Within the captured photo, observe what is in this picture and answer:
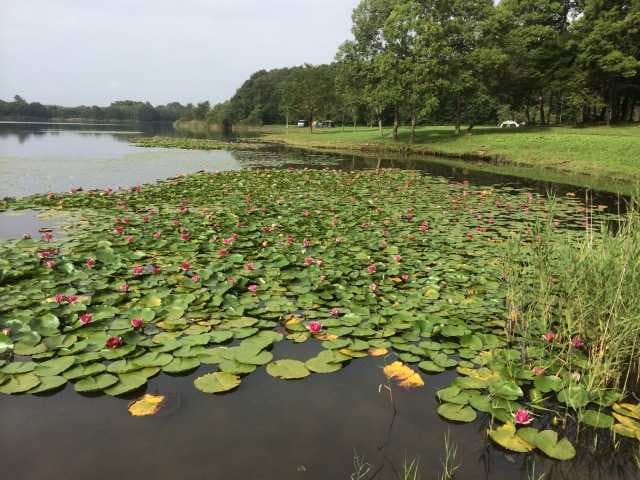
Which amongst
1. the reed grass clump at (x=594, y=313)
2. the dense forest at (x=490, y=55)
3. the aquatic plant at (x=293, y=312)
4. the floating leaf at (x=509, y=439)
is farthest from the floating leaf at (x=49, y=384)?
the dense forest at (x=490, y=55)

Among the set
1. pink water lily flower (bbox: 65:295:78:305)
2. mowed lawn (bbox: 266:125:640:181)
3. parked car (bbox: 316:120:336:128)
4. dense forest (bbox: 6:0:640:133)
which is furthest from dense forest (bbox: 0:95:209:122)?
pink water lily flower (bbox: 65:295:78:305)

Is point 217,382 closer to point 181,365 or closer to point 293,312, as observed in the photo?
point 181,365

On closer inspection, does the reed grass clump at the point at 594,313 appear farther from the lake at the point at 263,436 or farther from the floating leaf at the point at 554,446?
the lake at the point at 263,436

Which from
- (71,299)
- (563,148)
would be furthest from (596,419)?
(563,148)

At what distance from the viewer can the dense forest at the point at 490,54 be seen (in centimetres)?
3291

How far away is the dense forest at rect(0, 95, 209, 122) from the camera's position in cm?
12331

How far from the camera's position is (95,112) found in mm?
159000

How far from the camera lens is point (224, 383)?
12.0 feet

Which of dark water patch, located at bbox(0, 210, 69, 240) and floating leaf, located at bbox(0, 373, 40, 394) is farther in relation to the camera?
dark water patch, located at bbox(0, 210, 69, 240)

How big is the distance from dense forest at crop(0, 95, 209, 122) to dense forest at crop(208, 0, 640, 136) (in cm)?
9253

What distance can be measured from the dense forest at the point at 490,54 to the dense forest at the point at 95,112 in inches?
3643

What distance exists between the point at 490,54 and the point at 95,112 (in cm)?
16046

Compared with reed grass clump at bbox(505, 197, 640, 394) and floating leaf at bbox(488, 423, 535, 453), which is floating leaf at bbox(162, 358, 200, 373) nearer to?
floating leaf at bbox(488, 423, 535, 453)

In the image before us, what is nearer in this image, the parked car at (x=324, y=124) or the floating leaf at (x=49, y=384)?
the floating leaf at (x=49, y=384)
